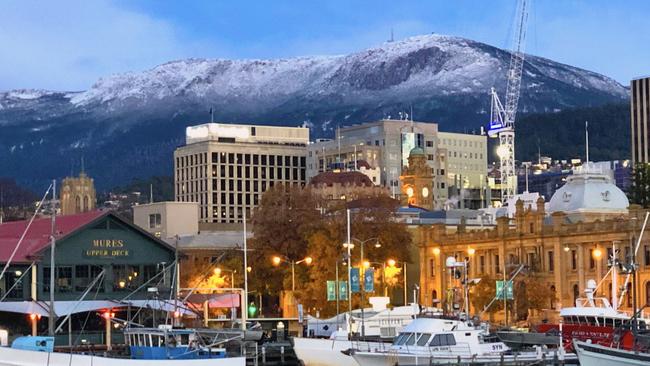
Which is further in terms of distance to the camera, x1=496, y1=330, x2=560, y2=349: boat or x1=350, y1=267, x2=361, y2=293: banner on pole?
x1=350, y1=267, x2=361, y2=293: banner on pole

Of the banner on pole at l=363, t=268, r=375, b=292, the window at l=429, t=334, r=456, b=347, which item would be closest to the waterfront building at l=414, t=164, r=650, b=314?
the banner on pole at l=363, t=268, r=375, b=292

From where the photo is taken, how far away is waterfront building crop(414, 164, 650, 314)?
449ft

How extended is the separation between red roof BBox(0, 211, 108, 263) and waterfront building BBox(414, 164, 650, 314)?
43813 mm

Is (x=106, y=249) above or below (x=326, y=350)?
above

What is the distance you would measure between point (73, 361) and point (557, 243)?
72.5 meters

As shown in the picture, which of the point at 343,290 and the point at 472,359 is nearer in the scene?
the point at 472,359

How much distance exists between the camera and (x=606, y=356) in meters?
81.7

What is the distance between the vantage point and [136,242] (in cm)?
12281

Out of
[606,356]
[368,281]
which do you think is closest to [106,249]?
[368,281]

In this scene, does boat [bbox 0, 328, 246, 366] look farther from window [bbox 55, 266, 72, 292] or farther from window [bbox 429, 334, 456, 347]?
window [bbox 55, 266, 72, 292]

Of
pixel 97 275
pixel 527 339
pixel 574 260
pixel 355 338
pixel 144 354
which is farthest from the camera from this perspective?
pixel 574 260

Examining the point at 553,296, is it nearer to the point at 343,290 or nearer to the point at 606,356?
the point at 343,290

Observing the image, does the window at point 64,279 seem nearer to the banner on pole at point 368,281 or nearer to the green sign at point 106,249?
the green sign at point 106,249

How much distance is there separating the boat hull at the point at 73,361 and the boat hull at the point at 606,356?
20.1 m
